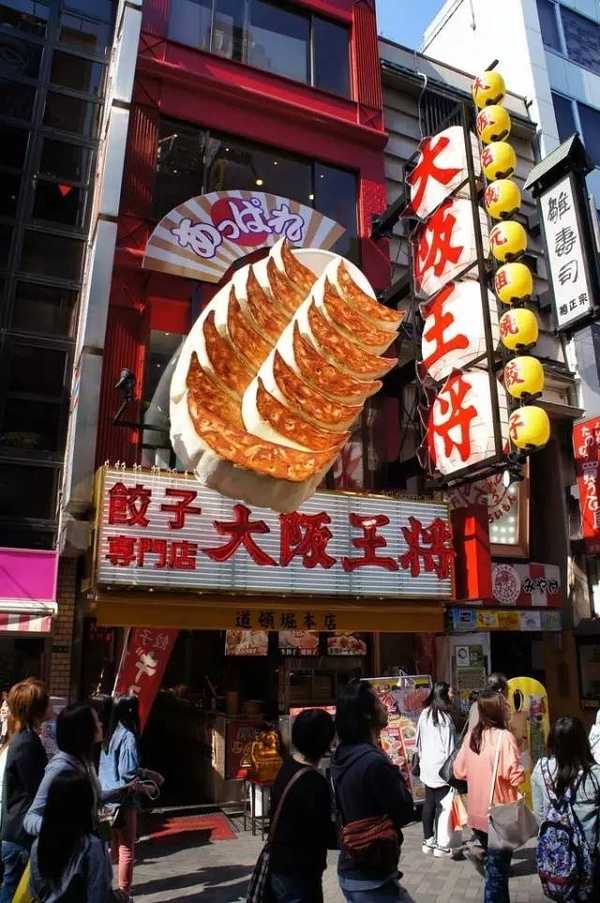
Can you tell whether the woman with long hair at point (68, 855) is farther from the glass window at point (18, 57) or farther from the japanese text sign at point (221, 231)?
the glass window at point (18, 57)

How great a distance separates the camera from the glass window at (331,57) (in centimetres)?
1543

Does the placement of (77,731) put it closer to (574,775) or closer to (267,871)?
(267,871)

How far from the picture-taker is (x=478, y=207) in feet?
37.9

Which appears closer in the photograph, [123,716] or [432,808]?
[123,716]

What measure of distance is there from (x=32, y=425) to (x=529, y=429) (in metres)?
8.07

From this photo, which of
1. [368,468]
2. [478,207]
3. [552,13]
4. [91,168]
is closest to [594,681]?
[368,468]

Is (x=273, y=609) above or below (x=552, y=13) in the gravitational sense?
below

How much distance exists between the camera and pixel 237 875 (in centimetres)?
734

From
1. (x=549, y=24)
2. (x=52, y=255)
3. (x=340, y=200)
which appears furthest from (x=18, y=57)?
(x=549, y=24)

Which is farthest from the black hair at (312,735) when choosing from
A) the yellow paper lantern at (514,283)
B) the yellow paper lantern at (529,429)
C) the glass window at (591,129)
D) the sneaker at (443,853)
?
the glass window at (591,129)

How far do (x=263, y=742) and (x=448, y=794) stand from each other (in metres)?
2.71

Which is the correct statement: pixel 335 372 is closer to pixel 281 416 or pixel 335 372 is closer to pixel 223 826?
pixel 281 416

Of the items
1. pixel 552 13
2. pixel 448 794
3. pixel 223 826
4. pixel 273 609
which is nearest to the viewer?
pixel 448 794

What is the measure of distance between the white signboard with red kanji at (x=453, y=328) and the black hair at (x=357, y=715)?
7.83m
